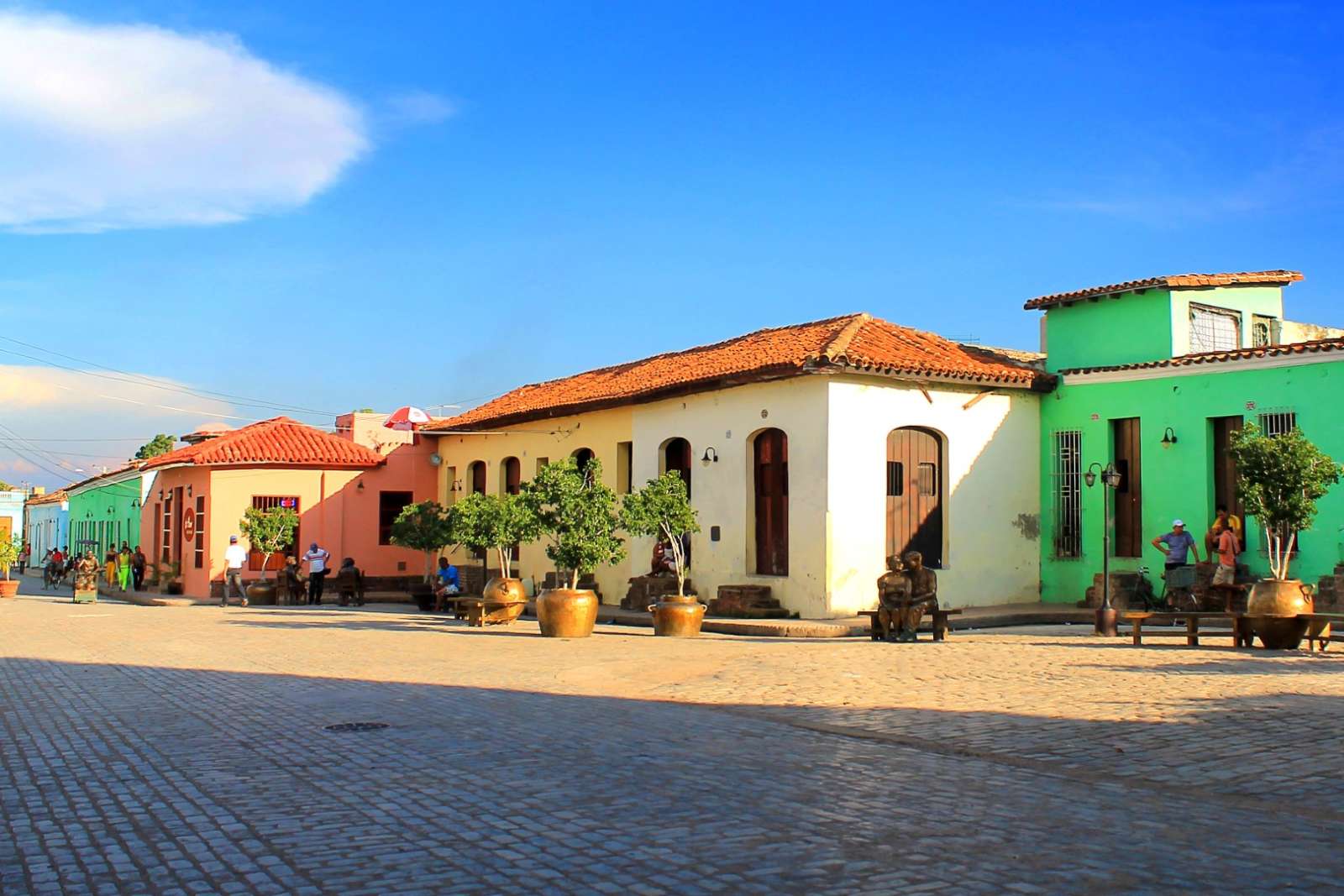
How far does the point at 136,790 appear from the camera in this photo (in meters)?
7.09

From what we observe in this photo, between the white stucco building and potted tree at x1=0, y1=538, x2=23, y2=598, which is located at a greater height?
the white stucco building

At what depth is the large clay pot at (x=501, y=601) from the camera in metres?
20.1

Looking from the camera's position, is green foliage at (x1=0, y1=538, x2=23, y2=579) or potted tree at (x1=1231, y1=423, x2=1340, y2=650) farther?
green foliage at (x1=0, y1=538, x2=23, y2=579)

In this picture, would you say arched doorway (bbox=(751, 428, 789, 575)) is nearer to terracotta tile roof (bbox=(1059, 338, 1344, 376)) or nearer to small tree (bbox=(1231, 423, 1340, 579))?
terracotta tile roof (bbox=(1059, 338, 1344, 376))

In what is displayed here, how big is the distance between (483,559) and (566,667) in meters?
17.0

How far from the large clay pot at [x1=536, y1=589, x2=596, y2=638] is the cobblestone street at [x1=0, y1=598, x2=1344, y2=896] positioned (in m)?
3.66

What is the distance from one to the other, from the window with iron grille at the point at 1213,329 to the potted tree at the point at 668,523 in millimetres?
9459

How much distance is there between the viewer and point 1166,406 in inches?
778

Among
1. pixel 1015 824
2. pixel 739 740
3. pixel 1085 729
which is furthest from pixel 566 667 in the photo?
pixel 1015 824

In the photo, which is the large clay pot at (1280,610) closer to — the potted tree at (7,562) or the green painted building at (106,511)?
the potted tree at (7,562)

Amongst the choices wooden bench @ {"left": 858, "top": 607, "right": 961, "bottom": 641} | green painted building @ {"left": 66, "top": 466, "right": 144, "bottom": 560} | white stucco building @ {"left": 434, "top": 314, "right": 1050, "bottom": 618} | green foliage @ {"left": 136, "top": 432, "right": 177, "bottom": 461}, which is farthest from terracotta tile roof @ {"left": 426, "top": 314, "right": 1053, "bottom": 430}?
green foliage @ {"left": 136, "top": 432, "right": 177, "bottom": 461}

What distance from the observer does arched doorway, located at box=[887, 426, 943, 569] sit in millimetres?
20125

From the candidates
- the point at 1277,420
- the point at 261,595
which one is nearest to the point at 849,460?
the point at 1277,420

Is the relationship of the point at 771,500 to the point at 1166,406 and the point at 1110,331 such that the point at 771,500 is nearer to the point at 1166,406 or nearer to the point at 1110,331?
the point at 1166,406
